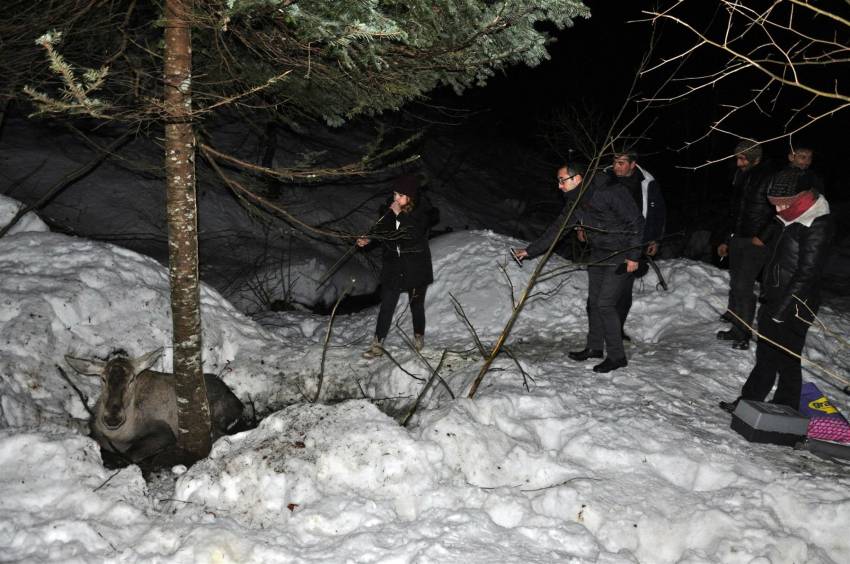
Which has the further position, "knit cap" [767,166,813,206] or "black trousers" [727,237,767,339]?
"black trousers" [727,237,767,339]

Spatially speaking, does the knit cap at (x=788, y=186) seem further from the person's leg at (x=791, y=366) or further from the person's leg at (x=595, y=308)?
the person's leg at (x=595, y=308)

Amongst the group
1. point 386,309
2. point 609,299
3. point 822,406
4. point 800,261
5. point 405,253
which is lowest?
point 822,406

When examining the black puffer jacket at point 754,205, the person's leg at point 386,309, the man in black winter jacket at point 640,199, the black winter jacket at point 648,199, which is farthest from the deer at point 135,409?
the black puffer jacket at point 754,205

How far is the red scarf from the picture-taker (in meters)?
5.12

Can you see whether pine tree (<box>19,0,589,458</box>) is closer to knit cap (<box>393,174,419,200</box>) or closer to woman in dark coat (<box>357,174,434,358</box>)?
knit cap (<box>393,174,419,200</box>)

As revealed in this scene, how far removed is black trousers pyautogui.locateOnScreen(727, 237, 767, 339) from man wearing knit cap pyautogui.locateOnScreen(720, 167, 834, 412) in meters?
1.19

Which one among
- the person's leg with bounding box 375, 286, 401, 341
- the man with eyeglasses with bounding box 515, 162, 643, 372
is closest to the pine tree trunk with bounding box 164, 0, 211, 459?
the person's leg with bounding box 375, 286, 401, 341

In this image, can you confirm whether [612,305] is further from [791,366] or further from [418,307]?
[418,307]

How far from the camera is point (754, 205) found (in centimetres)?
659

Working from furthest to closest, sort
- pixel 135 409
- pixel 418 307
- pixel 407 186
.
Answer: pixel 418 307, pixel 407 186, pixel 135 409

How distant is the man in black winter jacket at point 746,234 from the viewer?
6574 millimetres

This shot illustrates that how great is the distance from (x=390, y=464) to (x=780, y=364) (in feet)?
12.1

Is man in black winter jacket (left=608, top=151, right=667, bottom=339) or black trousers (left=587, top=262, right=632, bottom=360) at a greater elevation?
man in black winter jacket (left=608, top=151, right=667, bottom=339)

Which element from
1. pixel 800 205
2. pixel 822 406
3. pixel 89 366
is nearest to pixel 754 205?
pixel 800 205
